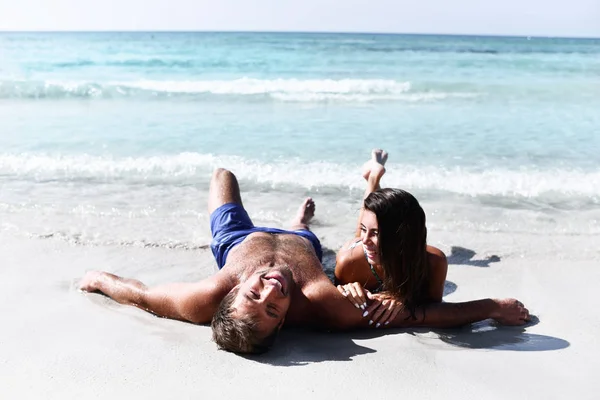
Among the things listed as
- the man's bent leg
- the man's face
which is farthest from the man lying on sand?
the man's bent leg

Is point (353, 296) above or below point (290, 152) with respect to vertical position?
below

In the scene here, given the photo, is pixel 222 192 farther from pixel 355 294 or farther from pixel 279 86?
pixel 279 86

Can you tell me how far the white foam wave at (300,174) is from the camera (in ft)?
24.0

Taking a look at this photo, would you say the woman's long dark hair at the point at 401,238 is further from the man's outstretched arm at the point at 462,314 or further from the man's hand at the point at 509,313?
the man's hand at the point at 509,313

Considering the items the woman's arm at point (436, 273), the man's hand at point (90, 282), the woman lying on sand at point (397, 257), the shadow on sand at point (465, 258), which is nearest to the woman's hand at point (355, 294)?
the woman lying on sand at point (397, 257)

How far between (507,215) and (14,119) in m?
10.2

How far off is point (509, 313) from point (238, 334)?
175cm

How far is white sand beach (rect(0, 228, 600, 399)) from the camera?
3188 millimetres

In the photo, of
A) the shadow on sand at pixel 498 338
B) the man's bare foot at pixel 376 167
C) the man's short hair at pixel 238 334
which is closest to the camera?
the man's short hair at pixel 238 334

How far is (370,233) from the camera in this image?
392 centimetres

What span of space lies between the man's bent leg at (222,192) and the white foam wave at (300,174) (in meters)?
2.06

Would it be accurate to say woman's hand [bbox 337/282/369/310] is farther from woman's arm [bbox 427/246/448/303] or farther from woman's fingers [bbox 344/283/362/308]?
woman's arm [bbox 427/246/448/303]

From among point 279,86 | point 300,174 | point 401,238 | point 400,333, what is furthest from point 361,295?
point 279,86

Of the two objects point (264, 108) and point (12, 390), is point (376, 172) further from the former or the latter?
point (264, 108)
